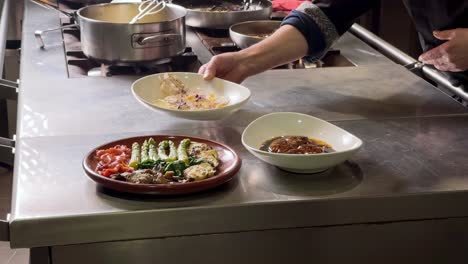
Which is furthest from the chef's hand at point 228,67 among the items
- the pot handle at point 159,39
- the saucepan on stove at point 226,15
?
the saucepan on stove at point 226,15

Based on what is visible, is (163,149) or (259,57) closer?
(163,149)

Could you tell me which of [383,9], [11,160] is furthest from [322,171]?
[383,9]

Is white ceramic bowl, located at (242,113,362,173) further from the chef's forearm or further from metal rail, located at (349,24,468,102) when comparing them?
metal rail, located at (349,24,468,102)

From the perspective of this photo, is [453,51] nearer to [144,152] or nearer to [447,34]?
[447,34]

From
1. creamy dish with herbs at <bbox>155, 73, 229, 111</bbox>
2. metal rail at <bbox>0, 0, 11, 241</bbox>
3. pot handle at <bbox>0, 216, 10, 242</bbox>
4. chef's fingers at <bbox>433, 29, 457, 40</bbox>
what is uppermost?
chef's fingers at <bbox>433, 29, 457, 40</bbox>

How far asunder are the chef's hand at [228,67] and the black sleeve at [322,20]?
0.20 meters

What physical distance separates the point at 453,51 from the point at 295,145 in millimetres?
517

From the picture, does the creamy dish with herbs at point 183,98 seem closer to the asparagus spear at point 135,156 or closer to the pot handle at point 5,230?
the asparagus spear at point 135,156

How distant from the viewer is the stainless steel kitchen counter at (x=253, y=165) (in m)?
1.07

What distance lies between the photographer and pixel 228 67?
1.65m

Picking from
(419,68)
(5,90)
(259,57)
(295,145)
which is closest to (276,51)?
(259,57)

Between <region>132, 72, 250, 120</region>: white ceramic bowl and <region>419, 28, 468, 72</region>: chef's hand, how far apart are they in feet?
1.38

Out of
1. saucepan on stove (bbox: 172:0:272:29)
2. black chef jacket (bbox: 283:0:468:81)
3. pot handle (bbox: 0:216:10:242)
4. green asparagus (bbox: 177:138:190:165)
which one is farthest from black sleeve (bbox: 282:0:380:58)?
pot handle (bbox: 0:216:10:242)

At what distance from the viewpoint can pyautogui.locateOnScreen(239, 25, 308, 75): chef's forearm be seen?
1.69m
